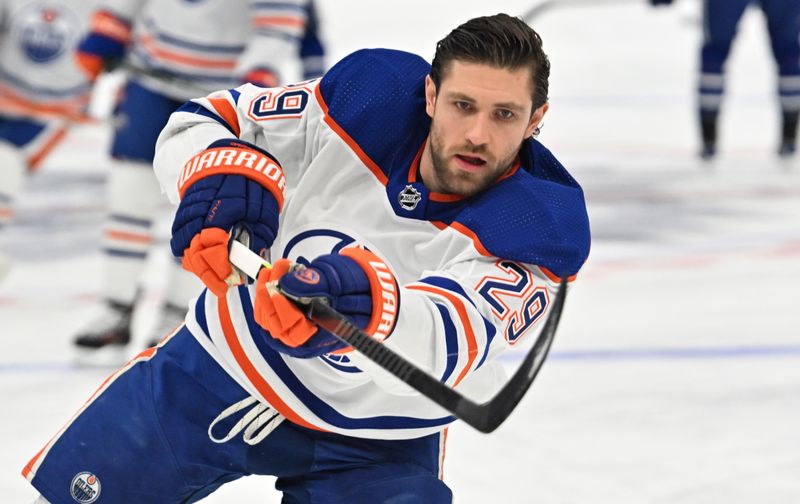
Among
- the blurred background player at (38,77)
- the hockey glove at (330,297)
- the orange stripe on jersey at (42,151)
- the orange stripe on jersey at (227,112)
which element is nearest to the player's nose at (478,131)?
the hockey glove at (330,297)

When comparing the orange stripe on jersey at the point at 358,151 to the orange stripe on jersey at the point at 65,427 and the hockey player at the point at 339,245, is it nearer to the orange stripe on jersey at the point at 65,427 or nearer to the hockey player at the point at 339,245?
the hockey player at the point at 339,245

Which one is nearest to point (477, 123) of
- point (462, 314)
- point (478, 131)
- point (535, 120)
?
point (478, 131)

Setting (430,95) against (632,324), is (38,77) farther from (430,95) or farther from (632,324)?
(430,95)

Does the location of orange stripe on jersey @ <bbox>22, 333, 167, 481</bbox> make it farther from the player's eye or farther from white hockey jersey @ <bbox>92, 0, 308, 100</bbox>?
white hockey jersey @ <bbox>92, 0, 308, 100</bbox>

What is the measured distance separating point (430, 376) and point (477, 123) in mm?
367

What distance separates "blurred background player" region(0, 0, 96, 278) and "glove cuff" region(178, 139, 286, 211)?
1.86m

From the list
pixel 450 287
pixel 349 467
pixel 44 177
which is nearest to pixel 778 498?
pixel 349 467

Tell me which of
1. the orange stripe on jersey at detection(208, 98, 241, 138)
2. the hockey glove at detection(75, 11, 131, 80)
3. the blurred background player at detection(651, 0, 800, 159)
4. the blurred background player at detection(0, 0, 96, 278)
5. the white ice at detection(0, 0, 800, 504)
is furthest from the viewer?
the blurred background player at detection(651, 0, 800, 159)

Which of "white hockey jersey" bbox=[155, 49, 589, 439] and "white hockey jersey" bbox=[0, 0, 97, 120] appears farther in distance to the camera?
"white hockey jersey" bbox=[0, 0, 97, 120]

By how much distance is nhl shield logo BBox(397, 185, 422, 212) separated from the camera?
65.9 inches

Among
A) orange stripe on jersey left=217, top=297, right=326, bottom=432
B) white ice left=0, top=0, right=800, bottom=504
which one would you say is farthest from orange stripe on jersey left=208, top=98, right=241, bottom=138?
white ice left=0, top=0, right=800, bottom=504

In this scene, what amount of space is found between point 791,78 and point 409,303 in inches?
165

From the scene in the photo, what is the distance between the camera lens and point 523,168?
5.49 ft

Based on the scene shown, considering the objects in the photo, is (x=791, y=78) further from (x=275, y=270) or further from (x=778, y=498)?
(x=275, y=270)
